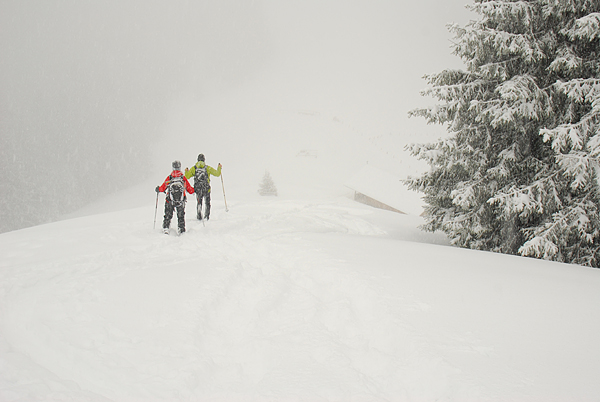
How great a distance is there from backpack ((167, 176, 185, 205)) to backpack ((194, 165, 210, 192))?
5.98ft

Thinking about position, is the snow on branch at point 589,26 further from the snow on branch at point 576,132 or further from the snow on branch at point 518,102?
the snow on branch at point 576,132

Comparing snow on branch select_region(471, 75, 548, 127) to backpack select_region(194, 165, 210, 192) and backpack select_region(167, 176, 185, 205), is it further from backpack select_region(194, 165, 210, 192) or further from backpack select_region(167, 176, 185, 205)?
backpack select_region(194, 165, 210, 192)

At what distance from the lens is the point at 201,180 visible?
1136 centimetres

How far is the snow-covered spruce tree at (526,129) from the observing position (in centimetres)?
742

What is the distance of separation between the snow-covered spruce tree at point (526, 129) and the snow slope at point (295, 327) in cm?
194

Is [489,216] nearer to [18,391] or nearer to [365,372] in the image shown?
[365,372]

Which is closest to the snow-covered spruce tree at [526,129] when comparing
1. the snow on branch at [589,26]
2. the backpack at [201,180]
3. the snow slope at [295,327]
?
the snow on branch at [589,26]

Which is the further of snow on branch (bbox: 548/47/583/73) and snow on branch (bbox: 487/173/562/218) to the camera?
snow on branch (bbox: 487/173/562/218)

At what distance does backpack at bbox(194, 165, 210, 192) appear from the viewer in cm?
1128

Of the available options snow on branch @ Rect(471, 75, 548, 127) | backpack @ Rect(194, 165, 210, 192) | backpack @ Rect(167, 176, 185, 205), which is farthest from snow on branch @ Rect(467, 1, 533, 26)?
backpack @ Rect(194, 165, 210, 192)

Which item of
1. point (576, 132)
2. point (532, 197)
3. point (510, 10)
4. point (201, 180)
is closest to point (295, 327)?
point (532, 197)

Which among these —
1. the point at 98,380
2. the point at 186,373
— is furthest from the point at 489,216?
the point at 98,380

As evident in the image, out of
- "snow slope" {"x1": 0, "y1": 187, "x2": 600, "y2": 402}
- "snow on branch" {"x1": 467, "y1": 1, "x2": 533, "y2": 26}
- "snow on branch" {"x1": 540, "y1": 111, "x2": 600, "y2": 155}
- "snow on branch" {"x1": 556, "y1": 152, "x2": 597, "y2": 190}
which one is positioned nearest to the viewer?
"snow slope" {"x1": 0, "y1": 187, "x2": 600, "y2": 402}

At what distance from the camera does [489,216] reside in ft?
31.2
